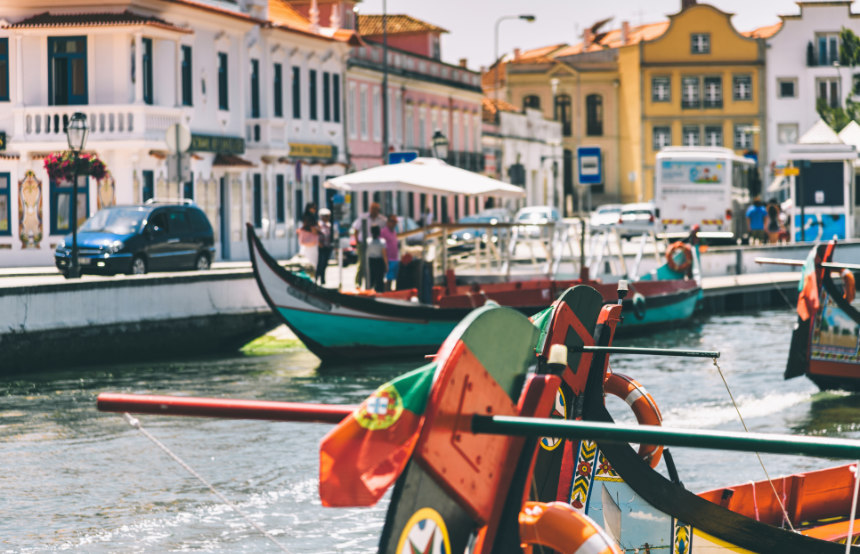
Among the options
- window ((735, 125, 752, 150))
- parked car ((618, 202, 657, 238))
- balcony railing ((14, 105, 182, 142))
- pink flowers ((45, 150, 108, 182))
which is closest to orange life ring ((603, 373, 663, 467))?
pink flowers ((45, 150, 108, 182))

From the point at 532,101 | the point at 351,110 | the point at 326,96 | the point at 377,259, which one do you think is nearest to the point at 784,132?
the point at 532,101

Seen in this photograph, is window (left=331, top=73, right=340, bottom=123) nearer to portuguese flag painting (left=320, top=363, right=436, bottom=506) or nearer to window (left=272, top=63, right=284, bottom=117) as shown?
window (left=272, top=63, right=284, bottom=117)

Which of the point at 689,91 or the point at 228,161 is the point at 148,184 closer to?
the point at 228,161

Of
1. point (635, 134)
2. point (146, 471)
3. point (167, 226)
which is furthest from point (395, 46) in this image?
point (146, 471)

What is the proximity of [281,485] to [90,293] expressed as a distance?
9394 millimetres

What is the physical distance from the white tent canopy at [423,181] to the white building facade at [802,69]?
66449 mm

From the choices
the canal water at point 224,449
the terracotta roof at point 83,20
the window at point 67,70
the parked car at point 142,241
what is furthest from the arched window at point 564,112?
the canal water at point 224,449

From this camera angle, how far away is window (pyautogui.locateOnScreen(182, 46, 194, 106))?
1631 inches

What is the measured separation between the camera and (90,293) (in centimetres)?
2138

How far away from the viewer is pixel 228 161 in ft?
142

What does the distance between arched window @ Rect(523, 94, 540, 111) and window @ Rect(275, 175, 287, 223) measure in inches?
1932

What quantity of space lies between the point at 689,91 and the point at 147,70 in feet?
186

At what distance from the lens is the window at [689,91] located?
91250 millimetres

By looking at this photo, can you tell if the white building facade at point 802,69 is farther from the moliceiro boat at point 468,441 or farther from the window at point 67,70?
the moliceiro boat at point 468,441
